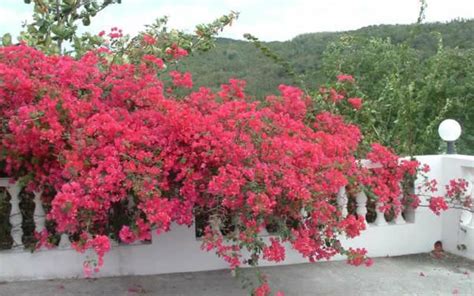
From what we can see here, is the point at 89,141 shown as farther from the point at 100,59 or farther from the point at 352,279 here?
the point at 352,279

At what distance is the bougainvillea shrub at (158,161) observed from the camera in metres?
3.81

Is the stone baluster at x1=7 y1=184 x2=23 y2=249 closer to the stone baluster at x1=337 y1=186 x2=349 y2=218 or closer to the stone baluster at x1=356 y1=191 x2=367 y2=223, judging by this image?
the stone baluster at x1=337 y1=186 x2=349 y2=218

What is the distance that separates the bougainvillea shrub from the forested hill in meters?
6.99

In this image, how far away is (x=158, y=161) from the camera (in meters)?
3.94

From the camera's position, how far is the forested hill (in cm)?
1321

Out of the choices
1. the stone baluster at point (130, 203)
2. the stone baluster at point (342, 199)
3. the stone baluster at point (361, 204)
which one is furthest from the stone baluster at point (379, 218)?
the stone baluster at point (130, 203)

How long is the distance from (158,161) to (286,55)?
13563mm

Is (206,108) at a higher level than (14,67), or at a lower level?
lower

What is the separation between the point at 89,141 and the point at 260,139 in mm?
1146

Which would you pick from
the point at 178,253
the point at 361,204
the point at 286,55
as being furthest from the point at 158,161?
the point at 286,55

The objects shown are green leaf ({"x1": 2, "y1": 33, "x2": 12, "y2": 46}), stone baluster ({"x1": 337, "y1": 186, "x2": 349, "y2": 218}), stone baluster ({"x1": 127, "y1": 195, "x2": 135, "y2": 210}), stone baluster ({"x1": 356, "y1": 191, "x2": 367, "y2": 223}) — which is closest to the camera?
stone baluster ({"x1": 127, "y1": 195, "x2": 135, "y2": 210})

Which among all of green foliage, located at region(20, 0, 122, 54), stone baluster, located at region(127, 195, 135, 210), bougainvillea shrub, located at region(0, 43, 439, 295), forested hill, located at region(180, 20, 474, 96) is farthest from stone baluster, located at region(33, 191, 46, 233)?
forested hill, located at region(180, 20, 474, 96)

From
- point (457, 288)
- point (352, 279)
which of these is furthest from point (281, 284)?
point (457, 288)

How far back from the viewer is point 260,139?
4152 mm
